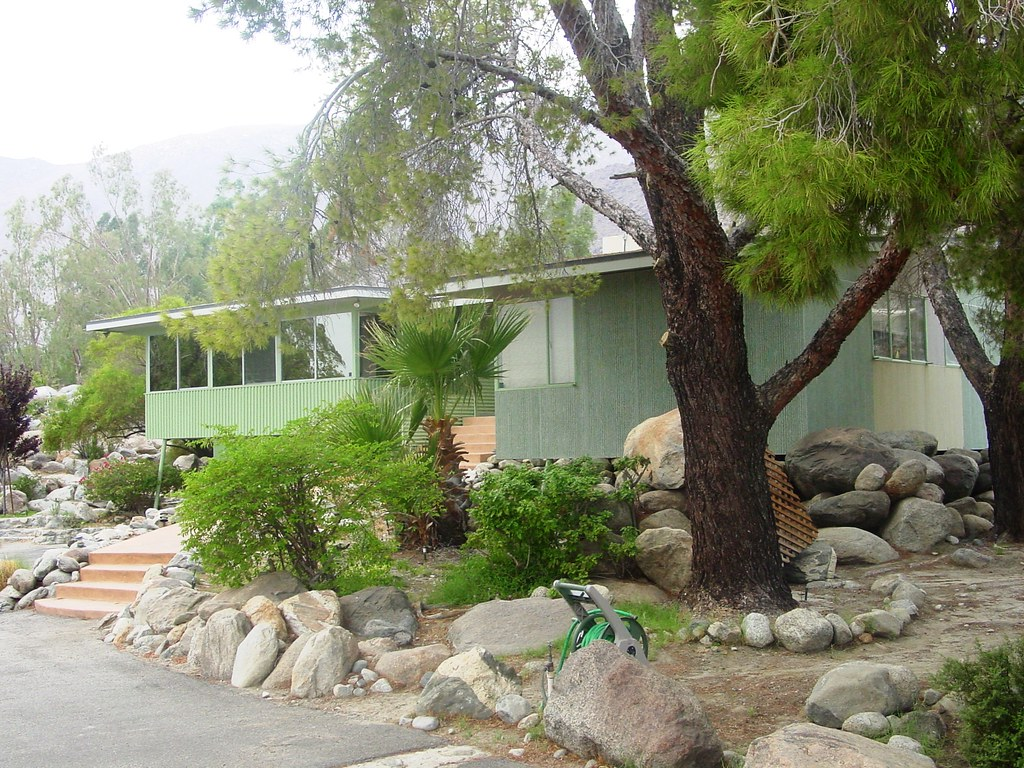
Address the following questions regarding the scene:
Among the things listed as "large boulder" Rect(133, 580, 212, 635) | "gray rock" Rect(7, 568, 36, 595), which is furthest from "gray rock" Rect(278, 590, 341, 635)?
"gray rock" Rect(7, 568, 36, 595)

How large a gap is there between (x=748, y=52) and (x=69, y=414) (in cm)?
3140

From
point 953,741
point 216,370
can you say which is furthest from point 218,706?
point 216,370

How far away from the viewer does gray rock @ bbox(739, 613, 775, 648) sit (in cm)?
752

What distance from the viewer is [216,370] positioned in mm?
23766

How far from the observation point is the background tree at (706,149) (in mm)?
4613

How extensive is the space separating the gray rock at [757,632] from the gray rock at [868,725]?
7.34ft

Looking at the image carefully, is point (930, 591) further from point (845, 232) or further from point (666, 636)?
point (845, 232)

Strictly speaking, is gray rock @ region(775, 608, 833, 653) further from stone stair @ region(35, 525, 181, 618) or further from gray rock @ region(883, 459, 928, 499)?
stone stair @ region(35, 525, 181, 618)

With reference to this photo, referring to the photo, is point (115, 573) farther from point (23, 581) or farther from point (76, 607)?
point (23, 581)

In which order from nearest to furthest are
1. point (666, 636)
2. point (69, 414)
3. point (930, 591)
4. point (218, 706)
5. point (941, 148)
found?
1. point (941, 148)
2. point (218, 706)
3. point (666, 636)
4. point (930, 591)
5. point (69, 414)

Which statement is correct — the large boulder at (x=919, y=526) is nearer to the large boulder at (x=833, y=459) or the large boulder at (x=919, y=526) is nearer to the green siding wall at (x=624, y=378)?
the large boulder at (x=833, y=459)

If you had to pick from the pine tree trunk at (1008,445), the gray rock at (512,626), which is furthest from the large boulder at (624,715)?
the pine tree trunk at (1008,445)

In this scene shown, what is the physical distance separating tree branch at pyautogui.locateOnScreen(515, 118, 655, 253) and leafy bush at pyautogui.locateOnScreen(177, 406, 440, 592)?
310 centimetres

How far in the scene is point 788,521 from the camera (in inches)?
441
